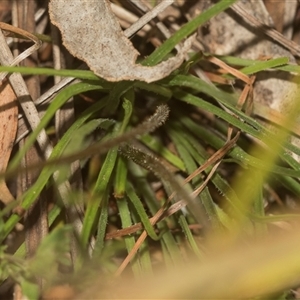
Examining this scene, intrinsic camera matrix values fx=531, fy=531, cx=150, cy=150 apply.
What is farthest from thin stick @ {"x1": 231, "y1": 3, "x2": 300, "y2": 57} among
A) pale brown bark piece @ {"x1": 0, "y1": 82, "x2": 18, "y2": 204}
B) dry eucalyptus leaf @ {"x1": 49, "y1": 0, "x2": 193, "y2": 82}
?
pale brown bark piece @ {"x1": 0, "y1": 82, "x2": 18, "y2": 204}

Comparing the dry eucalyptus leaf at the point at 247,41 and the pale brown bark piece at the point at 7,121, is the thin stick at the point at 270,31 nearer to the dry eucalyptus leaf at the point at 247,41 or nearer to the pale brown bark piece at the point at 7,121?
the dry eucalyptus leaf at the point at 247,41

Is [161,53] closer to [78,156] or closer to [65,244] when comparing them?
[78,156]

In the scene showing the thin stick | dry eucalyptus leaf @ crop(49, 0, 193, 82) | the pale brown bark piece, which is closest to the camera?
dry eucalyptus leaf @ crop(49, 0, 193, 82)

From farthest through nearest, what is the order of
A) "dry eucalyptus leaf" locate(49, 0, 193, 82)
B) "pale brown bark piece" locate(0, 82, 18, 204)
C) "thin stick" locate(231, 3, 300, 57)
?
"thin stick" locate(231, 3, 300, 57), "pale brown bark piece" locate(0, 82, 18, 204), "dry eucalyptus leaf" locate(49, 0, 193, 82)

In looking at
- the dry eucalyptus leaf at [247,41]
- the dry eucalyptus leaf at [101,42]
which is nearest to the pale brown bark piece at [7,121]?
the dry eucalyptus leaf at [101,42]

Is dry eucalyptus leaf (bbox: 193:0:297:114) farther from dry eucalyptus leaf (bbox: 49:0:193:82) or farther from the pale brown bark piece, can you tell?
the pale brown bark piece
